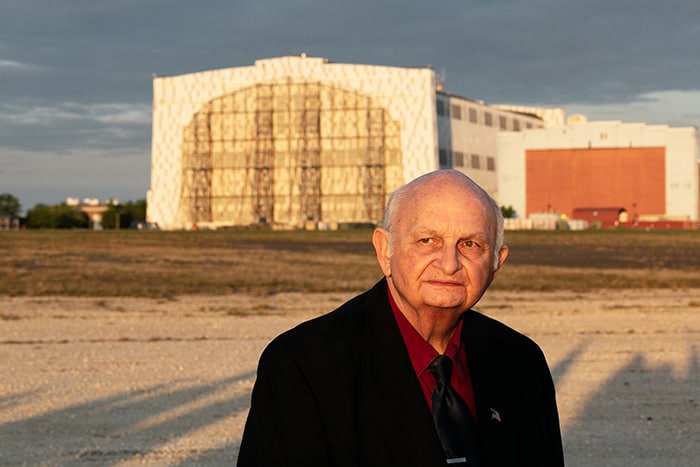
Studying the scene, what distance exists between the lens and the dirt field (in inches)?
319

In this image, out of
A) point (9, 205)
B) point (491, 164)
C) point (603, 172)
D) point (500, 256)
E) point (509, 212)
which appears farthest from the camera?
point (9, 205)

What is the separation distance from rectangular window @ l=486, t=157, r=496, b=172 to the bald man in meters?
117

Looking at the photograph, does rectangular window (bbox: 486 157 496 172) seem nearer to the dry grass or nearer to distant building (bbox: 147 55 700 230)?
distant building (bbox: 147 55 700 230)

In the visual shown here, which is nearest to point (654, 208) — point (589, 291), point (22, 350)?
point (589, 291)

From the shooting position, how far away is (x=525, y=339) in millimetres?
3045

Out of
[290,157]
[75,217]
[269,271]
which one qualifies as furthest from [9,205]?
[269,271]

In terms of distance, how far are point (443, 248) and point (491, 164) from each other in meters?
119

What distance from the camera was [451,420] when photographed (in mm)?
2680

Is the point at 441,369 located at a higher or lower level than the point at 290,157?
lower

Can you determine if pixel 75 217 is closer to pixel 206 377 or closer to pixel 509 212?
pixel 509 212

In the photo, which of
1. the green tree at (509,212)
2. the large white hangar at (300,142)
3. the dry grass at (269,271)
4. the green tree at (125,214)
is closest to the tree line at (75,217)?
the green tree at (125,214)

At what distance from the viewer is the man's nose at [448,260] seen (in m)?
2.73

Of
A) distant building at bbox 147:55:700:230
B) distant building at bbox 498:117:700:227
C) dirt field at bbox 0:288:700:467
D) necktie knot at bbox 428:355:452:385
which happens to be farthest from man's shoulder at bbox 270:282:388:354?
distant building at bbox 498:117:700:227

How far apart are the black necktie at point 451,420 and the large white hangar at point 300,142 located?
10173 cm
